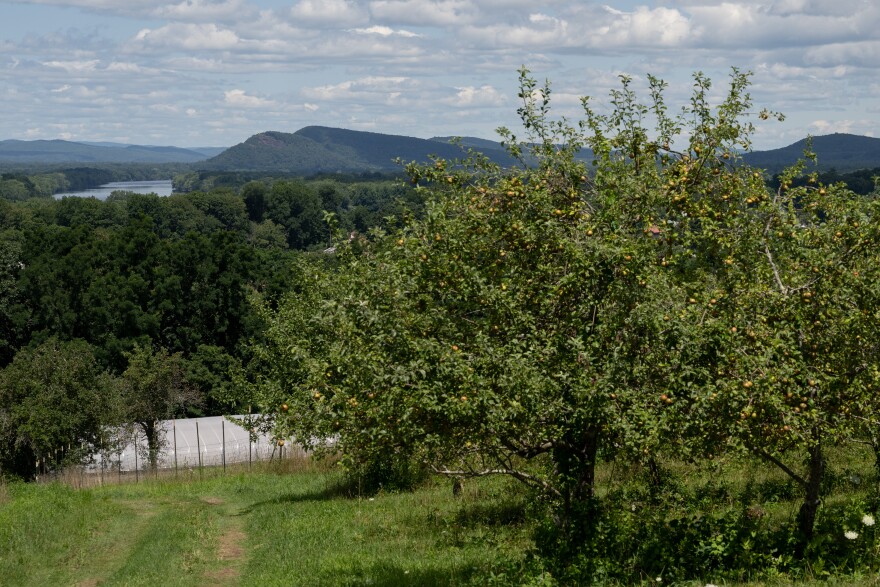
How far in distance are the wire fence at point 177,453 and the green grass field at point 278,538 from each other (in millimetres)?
7823

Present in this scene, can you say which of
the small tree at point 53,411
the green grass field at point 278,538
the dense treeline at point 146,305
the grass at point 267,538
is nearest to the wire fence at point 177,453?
the small tree at point 53,411

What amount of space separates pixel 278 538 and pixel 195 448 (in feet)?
105

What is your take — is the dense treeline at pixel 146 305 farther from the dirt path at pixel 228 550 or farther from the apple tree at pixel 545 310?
the apple tree at pixel 545 310

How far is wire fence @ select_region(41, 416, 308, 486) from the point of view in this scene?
36.1 meters

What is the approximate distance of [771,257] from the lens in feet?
39.5

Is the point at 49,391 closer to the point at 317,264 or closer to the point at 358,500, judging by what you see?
the point at 317,264

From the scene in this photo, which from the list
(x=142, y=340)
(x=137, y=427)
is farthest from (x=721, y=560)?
(x=142, y=340)

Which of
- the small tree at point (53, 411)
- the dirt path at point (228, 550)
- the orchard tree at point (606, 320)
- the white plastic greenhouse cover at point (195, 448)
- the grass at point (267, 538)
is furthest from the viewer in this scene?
the white plastic greenhouse cover at point (195, 448)

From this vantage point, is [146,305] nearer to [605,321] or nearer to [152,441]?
[152,441]

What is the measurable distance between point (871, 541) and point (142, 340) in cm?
5821

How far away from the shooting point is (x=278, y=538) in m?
20.1

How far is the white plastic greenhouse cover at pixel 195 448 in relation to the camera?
146 feet

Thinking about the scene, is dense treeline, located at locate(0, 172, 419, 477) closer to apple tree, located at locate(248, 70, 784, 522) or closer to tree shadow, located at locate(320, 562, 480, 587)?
tree shadow, located at locate(320, 562, 480, 587)

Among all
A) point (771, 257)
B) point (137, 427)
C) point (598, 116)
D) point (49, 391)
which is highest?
point (598, 116)
